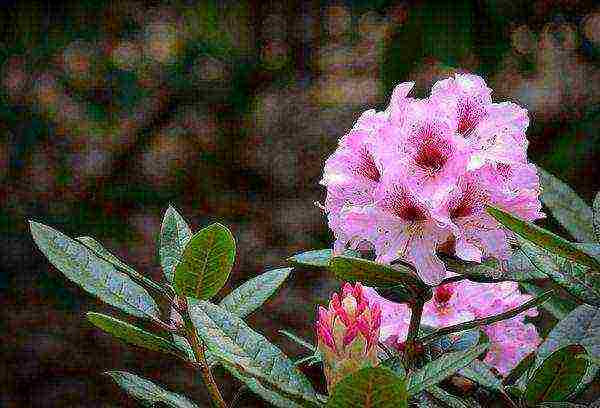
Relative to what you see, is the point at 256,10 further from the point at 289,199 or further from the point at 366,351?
the point at 366,351

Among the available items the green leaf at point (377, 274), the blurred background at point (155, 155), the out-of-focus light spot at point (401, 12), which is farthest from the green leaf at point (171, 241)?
the blurred background at point (155, 155)

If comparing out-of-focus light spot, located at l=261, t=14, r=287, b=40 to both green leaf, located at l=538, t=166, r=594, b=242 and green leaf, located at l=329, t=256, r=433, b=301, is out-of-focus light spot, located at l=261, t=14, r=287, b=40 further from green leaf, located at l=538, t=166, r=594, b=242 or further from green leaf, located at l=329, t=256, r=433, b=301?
green leaf, located at l=329, t=256, r=433, b=301

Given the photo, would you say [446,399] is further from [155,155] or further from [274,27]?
[155,155]

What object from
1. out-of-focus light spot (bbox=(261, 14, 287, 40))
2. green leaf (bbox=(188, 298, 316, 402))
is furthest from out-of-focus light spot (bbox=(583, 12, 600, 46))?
green leaf (bbox=(188, 298, 316, 402))

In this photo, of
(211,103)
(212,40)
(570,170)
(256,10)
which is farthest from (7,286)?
(570,170)

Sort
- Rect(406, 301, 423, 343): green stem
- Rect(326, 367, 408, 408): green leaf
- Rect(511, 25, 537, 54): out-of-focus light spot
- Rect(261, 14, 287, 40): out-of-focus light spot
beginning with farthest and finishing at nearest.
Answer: Rect(261, 14, 287, 40): out-of-focus light spot, Rect(511, 25, 537, 54): out-of-focus light spot, Rect(406, 301, 423, 343): green stem, Rect(326, 367, 408, 408): green leaf

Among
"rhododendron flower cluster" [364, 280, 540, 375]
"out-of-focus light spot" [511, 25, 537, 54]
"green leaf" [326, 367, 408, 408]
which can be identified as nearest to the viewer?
"green leaf" [326, 367, 408, 408]

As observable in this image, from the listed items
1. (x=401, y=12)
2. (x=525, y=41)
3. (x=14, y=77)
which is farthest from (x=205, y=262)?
(x=14, y=77)
